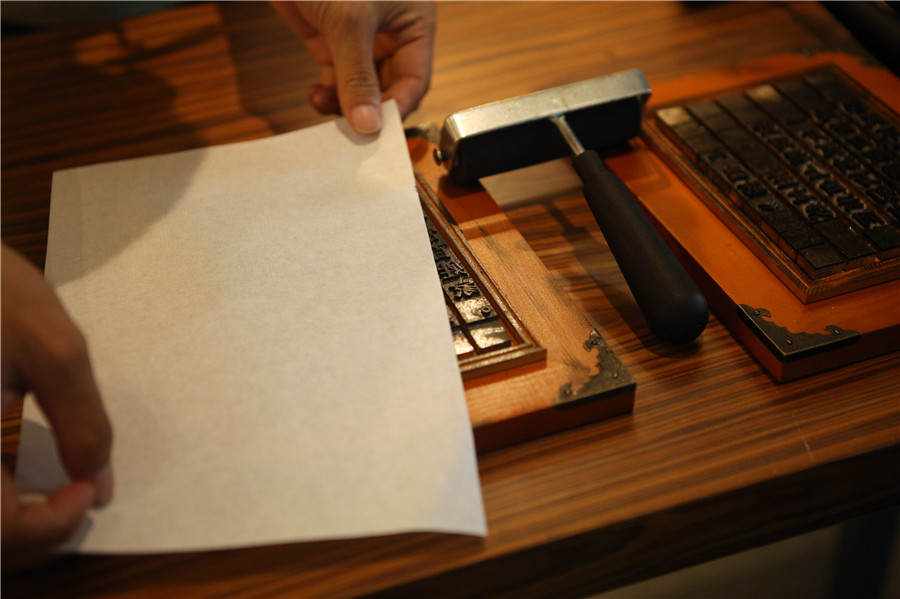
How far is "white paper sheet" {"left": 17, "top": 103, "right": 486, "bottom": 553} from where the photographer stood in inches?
16.1

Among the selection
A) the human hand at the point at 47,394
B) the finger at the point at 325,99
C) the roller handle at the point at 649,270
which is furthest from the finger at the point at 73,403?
the finger at the point at 325,99

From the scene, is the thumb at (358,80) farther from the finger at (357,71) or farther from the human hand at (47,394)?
the human hand at (47,394)

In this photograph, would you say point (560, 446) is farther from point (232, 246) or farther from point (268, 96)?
point (268, 96)

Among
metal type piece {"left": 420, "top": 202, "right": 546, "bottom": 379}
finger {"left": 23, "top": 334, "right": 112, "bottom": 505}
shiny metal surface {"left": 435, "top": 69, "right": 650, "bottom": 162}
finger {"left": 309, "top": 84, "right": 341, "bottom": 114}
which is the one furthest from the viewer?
finger {"left": 309, "top": 84, "right": 341, "bottom": 114}

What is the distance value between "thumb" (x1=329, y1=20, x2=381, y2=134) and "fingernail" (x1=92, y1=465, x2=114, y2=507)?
39 centimetres

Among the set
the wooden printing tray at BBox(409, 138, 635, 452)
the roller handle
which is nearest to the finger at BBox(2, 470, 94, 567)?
the wooden printing tray at BBox(409, 138, 635, 452)

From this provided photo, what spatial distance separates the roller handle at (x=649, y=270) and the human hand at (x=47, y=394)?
34cm

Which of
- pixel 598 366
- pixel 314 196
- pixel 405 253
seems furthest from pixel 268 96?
pixel 598 366

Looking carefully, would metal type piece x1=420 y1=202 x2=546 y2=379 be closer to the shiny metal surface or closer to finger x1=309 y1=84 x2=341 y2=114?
the shiny metal surface

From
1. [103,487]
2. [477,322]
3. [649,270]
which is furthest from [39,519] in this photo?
[649,270]

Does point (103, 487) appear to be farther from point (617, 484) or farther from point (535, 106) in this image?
point (535, 106)

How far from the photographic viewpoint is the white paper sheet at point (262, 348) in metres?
0.41

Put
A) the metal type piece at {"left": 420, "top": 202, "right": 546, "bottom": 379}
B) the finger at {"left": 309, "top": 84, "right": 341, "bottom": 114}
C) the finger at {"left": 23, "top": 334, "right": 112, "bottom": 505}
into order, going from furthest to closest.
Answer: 1. the finger at {"left": 309, "top": 84, "right": 341, "bottom": 114}
2. the metal type piece at {"left": 420, "top": 202, "right": 546, "bottom": 379}
3. the finger at {"left": 23, "top": 334, "right": 112, "bottom": 505}

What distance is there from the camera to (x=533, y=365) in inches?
19.1
